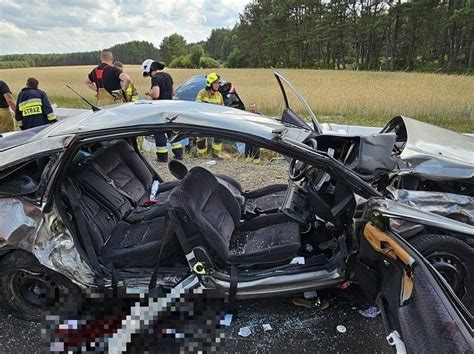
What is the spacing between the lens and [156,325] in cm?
220

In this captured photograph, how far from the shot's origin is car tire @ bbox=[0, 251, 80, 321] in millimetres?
2492

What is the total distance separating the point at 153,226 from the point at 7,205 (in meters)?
1.01

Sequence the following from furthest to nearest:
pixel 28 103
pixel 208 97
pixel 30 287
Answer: pixel 208 97, pixel 28 103, pixel 30 287

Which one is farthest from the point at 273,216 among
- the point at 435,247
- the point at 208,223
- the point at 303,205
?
the point at 435,247

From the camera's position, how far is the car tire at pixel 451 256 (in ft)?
7.79

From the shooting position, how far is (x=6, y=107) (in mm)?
6867

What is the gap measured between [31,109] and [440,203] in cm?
571

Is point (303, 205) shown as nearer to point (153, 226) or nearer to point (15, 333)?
point (153, 226)

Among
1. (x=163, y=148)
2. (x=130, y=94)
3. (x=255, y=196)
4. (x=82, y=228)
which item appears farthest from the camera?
(x=130, y=94)

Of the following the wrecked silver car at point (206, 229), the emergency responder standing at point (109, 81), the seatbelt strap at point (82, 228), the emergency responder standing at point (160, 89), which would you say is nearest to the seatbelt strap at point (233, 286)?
the wrecked silver car at point (206, 229)

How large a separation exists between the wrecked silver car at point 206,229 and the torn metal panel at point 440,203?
0.14 meters

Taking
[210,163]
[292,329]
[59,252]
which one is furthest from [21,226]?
[210,163]

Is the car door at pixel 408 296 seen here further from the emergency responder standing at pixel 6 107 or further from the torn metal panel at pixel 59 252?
the emergency responder standing at pixel 6 107

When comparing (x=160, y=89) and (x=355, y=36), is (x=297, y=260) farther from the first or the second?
(x=355, y=36)
